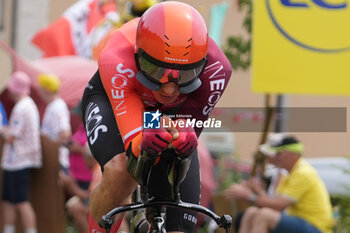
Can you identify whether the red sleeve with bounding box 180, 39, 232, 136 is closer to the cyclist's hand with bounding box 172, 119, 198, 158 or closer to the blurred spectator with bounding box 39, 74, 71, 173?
the cyclist's hand with bounding box 172, 119, 198, 158

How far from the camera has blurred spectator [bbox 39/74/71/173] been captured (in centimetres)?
888

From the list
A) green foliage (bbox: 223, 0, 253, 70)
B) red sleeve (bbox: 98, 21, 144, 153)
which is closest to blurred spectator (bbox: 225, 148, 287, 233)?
green foliage (bbox: 223, 0, 253, 70)

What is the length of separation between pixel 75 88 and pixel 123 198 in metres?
7.26

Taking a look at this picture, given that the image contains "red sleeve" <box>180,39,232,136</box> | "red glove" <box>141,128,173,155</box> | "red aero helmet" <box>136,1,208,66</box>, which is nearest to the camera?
"red glove" <box>141,128,173,155</box>

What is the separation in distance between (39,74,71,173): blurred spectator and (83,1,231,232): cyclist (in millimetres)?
4922

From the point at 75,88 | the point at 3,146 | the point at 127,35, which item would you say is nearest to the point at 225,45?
the point at 75,88

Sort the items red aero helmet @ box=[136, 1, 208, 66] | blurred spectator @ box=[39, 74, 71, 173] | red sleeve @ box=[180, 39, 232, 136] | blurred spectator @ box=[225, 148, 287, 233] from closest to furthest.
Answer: red aero helmet @ box=[136, 1, 208, 66]
red sleeve @ box=[180, 39, 232, 136]
blurred spectator @ box=[225, 148, 287, 233]
blurred spectator @ box=[39, 74, 71, 173]

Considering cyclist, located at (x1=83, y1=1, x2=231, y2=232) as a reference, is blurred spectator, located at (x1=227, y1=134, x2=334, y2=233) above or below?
below

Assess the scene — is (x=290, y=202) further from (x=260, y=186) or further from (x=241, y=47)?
(x=241, y=47)

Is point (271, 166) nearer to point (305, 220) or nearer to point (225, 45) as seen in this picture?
point (305, 220)

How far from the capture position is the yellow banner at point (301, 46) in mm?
6820

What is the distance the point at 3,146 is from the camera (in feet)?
28.8

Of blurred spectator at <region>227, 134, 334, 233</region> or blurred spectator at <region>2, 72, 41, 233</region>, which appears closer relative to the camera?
blurred spectator at <region>227, 134, 334, 233</region>

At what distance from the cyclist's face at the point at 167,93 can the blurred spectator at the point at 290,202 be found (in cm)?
348
